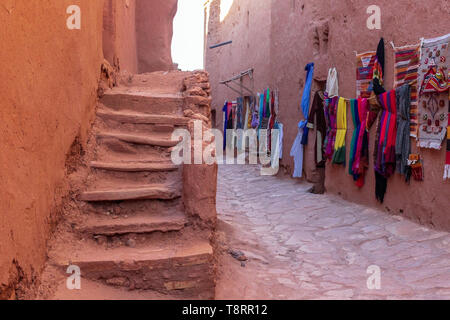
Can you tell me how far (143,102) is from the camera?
4574 mm

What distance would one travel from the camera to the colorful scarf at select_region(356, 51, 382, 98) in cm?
568

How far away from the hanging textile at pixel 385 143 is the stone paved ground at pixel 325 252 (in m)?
0.42

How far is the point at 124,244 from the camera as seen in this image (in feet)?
9.76

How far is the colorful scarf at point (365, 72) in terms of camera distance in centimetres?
568

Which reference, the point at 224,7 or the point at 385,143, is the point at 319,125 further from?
the point at 224,7

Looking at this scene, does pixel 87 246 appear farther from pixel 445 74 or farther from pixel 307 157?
pixel 307 157

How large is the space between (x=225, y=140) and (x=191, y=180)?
1186 centimetres

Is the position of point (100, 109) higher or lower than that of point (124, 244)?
higher

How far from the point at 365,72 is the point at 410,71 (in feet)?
3.61

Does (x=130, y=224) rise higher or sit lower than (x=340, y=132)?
lower

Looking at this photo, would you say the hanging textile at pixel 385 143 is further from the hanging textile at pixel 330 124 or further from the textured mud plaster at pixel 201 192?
the textured mud plaster at pixel 201 192

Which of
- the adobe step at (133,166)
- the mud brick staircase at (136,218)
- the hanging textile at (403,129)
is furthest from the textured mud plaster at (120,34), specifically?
the hanging textile at (403,129)

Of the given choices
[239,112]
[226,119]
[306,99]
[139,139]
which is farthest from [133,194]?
[226,119]
